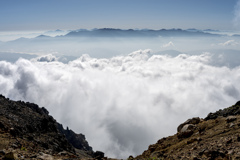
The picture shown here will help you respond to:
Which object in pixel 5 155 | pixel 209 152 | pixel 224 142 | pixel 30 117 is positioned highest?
pixel 30 117

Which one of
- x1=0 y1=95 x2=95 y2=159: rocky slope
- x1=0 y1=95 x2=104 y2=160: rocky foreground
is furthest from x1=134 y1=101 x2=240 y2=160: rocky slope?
x1=0 y1=95 x2=95 y2=159: rocky slope

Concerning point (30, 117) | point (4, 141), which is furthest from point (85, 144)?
point (4, 141)

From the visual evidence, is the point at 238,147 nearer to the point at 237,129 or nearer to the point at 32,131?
the point at 237,129

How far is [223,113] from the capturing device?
86.5ft

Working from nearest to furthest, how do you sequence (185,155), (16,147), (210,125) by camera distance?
(185,155) < (16,147) < (210,125)

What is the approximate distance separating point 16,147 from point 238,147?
20.7 m

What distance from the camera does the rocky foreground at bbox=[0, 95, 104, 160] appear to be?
18.0m

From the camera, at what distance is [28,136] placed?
1161 inches

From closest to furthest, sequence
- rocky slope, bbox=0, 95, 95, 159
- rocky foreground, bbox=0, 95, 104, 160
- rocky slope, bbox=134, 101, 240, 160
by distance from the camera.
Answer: rocky slope, bbox=134, 101, 240, 160, rocky foreground, bbox=0, 95, 104, 160, rocky slope, bbox=0, 95, 95, 159

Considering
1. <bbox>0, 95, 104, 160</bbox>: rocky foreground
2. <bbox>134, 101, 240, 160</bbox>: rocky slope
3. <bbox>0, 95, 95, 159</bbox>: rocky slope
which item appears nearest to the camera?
<bbox>134, 101, 240, 160</bbox>: rocky slope

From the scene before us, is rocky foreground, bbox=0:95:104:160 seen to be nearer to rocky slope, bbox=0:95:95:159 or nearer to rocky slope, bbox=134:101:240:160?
rocky slope, bbox=0:95:95:159

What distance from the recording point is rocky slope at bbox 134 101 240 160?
13.4 meters

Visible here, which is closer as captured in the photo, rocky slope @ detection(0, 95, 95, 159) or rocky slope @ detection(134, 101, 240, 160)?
rocky slope @ detection(134, 101, 240, 160)

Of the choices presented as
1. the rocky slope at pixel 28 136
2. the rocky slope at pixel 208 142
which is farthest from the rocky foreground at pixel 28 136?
the rocky slope at pixel 208 142
